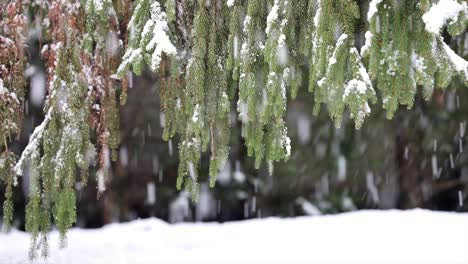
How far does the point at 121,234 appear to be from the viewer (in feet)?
24.8

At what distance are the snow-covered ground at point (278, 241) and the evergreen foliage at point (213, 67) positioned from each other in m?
2.27

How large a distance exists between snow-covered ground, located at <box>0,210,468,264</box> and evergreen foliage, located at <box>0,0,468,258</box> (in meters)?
2.27

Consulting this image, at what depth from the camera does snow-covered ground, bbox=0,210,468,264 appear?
6332 mm

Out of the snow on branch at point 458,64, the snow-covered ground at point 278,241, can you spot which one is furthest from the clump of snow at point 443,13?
the snow-covered ground at point 278,241

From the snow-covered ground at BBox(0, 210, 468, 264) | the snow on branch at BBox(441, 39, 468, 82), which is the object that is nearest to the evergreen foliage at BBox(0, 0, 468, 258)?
the snow on branch at BBox(441, 39, 468, 82)

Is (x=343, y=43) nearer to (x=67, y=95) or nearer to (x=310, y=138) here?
(x=67, y=95)

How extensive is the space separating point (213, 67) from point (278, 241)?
3.74 m

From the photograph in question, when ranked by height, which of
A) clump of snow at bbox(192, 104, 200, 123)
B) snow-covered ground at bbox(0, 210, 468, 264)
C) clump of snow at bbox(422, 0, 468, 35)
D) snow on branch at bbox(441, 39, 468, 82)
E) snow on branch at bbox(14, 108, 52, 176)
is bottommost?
snow-covered ground at bbox(0, 210, 468, 264)

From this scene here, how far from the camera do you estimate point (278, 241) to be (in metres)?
7.05

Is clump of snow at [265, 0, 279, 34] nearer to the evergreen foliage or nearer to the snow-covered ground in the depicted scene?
the evergreen foliage

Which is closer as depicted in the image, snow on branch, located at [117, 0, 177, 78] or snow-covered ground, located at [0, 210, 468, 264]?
snow on branch, located at [117, 0, 177, 78]

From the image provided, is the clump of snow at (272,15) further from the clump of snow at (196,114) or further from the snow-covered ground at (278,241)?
the snow-covered ground at (278,241)

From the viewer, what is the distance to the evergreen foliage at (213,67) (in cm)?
302

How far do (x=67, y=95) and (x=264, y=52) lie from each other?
1736 millimetres
